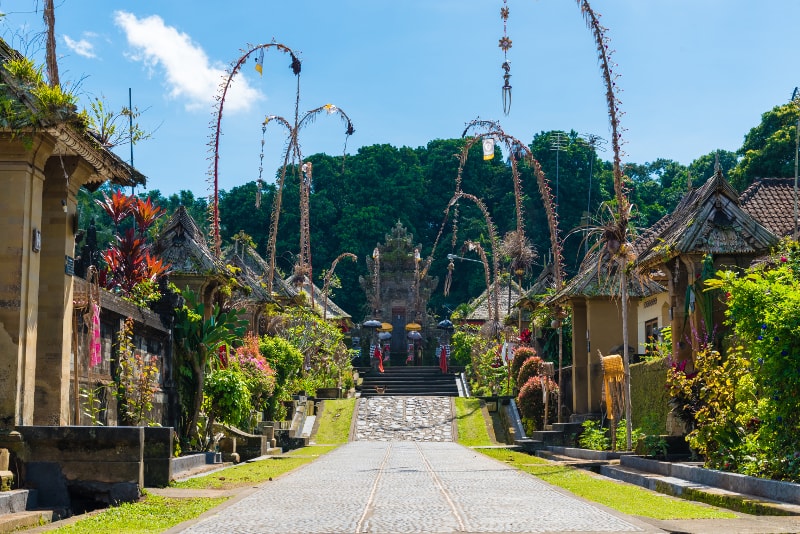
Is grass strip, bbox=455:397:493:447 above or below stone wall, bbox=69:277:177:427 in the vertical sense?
below

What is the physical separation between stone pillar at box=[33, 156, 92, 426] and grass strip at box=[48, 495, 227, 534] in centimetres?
192

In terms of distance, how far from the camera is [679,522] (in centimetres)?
937

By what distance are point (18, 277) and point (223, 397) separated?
897 cm

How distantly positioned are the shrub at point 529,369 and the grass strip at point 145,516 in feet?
69.0

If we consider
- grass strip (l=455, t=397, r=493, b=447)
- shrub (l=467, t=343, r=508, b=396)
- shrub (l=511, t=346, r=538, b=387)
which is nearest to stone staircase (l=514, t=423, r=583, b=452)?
grass strip (l=455, t=397, r=493, b=447)

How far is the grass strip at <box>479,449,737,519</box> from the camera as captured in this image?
1030cm

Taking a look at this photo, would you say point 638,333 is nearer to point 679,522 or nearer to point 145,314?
point 145,314

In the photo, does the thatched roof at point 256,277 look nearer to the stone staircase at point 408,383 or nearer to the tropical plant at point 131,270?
the stone staircase at point 408,383

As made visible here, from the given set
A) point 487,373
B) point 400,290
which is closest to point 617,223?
point 487,373

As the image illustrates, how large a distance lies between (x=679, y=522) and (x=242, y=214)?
230ft

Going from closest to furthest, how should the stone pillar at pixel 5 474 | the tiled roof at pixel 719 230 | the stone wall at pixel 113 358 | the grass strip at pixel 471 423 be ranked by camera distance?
the stone pillar at pixel 5 474 → the stone wall at pixel 113 358 → the tiled roof at pixel 719 230 → the grass strip at pixel 471 423

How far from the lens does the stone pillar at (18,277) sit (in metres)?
11.2

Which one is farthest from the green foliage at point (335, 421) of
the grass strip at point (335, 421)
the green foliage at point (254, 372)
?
the green foliage at point (254, 372)

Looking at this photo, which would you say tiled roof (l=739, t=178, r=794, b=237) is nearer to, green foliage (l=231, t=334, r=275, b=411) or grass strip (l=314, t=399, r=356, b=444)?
green foliage (l=231, t=334, r=275, b=411)
